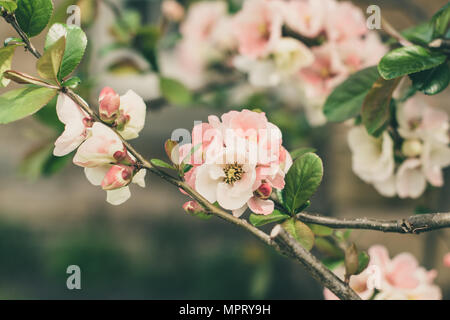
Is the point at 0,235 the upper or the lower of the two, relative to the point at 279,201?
upper

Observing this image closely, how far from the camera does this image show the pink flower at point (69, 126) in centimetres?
49

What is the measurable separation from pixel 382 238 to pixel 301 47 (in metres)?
2.24

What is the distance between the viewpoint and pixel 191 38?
4.70 feet

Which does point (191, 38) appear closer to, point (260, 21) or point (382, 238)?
point (260, 21)

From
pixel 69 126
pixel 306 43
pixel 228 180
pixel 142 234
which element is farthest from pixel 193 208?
pixel 142 234

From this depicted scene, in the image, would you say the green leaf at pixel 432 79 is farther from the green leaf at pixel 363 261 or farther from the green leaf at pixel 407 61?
the green leaf at pixel 363 261

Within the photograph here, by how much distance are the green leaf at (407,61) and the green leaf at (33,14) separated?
391mm

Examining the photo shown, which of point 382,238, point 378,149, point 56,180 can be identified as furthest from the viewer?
point 56,180

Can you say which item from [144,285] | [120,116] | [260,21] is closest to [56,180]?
[144,285]

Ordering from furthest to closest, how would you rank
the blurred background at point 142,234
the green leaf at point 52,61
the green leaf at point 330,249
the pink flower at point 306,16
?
the blurred background at point 142,234, the pink flower at point 306,16, the green leaf at point 330,249, the green leaf at point 52,61

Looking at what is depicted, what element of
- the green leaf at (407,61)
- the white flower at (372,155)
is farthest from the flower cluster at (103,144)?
the white flower at (372,155)

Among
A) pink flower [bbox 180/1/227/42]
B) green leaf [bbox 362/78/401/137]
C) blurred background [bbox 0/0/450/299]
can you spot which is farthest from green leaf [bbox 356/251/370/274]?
blurred background [bbox 0/0/450/299]

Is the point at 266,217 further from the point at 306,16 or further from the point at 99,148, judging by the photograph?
the point at 306,16

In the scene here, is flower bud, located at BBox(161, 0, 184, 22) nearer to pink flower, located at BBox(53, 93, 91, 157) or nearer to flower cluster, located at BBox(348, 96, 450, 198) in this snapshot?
flower cluster, located at BBox(348, 96, 450, 198)
